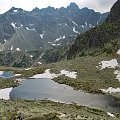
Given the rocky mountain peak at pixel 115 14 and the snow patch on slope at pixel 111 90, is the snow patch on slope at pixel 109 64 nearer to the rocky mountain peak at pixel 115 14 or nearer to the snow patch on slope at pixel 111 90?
the snow patch on slope at pixel 111 90

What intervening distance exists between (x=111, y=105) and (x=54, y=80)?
3667 centimetres

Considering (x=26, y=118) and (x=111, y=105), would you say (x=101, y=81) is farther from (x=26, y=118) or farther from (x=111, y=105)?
(x=26, y=118)

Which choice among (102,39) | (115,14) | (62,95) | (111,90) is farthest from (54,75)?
(115,14)

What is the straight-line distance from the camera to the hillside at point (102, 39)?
153 m

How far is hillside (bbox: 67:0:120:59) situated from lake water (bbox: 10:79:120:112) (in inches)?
2150

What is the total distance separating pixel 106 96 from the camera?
7956 cm

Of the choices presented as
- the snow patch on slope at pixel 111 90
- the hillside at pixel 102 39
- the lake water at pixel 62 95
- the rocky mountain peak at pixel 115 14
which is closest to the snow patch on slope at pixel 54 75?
the lake water at pixel 62 95

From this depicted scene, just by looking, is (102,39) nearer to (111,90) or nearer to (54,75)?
(54,75)

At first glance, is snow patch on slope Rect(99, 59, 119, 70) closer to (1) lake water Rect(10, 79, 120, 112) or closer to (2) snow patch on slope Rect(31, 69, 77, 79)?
(2) snow patch on slope Rect(31, 69, 77, 79)

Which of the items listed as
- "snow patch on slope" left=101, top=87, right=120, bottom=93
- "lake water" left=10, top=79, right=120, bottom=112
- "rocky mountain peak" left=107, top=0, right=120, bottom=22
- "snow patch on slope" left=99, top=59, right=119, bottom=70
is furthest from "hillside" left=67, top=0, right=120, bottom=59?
"lake water" left=10, top=79, right=120, bottom=112

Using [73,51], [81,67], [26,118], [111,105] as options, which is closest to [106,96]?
[111,105]

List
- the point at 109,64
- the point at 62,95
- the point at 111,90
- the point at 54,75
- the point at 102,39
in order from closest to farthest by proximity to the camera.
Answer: the point at 62,95
the point at 111,90
the point at 54,75
the point at 109,64
the point at 102,39

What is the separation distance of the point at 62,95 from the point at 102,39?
89.7 m

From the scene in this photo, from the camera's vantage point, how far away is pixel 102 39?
163m
